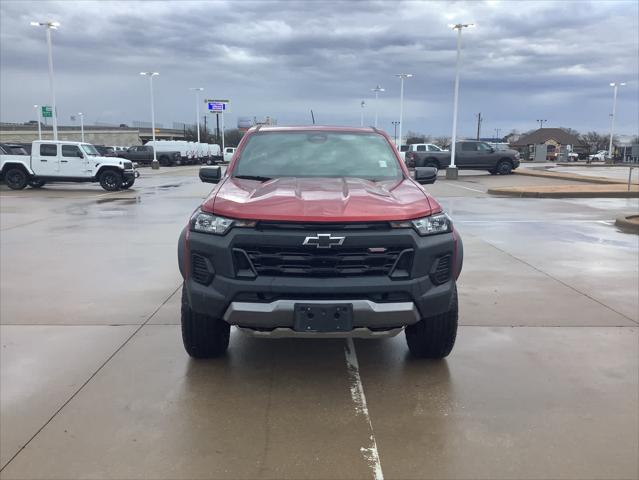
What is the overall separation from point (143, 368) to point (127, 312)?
146 centimetres

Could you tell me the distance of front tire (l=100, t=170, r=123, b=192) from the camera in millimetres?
20641

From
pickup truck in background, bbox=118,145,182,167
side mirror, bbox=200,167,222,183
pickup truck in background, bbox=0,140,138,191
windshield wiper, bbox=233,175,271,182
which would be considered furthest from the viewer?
pickup truck in background, bbox=118,145,182,167

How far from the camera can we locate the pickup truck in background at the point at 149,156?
47.8m

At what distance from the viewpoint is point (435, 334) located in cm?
402

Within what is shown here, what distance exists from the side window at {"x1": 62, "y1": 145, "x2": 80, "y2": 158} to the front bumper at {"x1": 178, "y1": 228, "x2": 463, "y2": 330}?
19.4 metres

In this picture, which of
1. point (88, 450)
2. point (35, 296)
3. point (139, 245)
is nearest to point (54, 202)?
point (139, 245)

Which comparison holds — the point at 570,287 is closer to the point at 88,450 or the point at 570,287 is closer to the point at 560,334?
the point at 560,334

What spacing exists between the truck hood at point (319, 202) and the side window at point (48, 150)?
19251 millimetres

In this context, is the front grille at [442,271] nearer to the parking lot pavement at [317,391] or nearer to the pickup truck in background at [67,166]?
the parking lot pavement at [317,391]

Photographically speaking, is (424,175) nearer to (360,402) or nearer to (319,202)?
(319,202)

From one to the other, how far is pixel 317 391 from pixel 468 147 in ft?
94.5

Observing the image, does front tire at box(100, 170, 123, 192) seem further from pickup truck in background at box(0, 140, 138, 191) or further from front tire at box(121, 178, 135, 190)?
front tire at box(121, 178, 135, 190)

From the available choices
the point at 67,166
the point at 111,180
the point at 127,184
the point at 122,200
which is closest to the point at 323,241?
the point at 122,200

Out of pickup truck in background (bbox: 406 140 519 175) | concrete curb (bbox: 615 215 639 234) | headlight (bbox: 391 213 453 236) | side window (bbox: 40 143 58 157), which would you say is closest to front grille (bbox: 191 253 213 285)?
headlight (bbox: 391 213 453 236)
